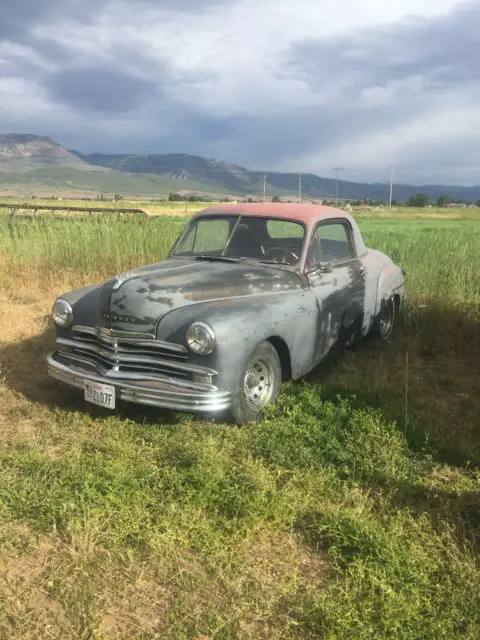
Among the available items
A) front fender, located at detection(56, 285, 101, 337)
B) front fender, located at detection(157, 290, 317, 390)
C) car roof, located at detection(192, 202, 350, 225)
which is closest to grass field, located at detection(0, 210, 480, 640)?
front fender, located at detection(157, 290, 317, 390)

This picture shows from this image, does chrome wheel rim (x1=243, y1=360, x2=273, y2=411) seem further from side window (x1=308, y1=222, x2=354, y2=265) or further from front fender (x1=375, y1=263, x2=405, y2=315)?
front fender (x1=375, y1=263, x2=405, y2=315)

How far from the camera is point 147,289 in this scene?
13.3ft

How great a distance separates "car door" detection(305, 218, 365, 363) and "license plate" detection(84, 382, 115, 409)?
6.10 ft

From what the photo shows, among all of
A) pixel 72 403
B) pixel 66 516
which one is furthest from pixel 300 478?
pixel 72 403

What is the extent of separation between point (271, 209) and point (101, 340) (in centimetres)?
219

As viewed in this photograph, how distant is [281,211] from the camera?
5145 mm

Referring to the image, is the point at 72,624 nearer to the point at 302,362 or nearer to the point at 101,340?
the point at 101,340

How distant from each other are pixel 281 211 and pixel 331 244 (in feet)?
2.12

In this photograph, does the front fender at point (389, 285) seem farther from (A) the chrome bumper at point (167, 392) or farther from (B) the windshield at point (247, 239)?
(A) the chrome bumper at point (167, 392)

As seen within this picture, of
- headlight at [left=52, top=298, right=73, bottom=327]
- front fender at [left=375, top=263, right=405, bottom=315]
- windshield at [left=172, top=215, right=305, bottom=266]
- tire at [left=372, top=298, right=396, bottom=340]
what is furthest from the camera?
tire at [left=372, top=298, right=396, bottom=340]

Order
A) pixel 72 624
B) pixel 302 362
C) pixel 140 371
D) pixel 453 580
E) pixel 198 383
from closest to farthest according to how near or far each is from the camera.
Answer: pixel 72 624, pixel 453 580, pixel 198 383, pixel 140 371, pixel 302 362

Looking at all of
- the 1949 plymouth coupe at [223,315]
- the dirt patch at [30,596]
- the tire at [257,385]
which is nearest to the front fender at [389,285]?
the 1949 plymouth coupe at [223,315]

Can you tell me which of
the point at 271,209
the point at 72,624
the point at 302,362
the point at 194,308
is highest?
the point at 271,209

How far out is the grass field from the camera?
7.16 feet
